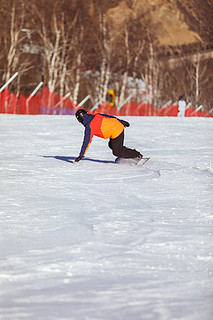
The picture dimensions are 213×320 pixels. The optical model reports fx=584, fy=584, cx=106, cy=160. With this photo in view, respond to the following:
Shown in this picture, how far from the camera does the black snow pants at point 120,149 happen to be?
680 centimetres

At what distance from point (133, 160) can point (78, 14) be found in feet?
88.8

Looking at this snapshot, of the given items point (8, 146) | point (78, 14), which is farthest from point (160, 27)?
point (8, 146)

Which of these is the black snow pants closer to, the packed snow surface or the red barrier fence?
the packed snow surface

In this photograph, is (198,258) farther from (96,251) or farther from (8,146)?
(8,146)

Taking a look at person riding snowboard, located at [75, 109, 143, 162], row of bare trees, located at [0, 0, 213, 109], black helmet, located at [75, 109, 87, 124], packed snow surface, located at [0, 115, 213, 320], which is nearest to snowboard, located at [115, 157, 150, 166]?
packed snow surface, located at [0, 115, 213, 320]

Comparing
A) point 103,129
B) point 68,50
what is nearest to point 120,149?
point 103,129

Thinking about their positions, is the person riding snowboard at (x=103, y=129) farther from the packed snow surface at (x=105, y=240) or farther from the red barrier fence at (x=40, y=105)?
the red barrier fence at (x=40, y=105)

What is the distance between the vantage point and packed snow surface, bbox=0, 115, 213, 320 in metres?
2.43

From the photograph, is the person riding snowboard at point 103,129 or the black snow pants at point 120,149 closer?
the person riding snowboard at point 103,129

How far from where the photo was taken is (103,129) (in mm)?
6652

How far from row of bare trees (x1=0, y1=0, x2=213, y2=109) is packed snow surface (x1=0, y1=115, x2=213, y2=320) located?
2051 cm

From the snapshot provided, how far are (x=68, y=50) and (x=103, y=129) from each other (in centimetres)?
2416

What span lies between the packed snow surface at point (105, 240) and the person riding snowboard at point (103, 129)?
22cm

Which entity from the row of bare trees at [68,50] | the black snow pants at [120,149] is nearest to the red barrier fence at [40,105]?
the row of bare trees at [68,50]
